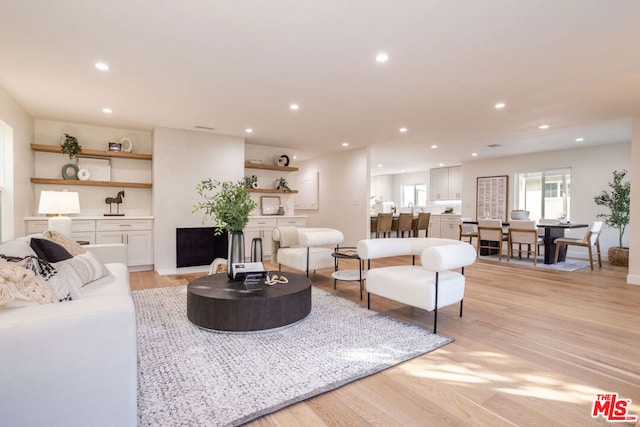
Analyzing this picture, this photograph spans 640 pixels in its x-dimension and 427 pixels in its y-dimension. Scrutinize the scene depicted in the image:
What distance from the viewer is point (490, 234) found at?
685 cm

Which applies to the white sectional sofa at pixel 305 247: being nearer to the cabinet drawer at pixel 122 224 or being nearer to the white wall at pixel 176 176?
the white wall at pixel 176 176

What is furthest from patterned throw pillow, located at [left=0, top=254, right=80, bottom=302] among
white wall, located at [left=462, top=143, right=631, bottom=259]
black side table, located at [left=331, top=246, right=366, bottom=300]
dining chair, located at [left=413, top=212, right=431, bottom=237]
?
white wall, located at [left=462, top=143, right=631, bottom=259]

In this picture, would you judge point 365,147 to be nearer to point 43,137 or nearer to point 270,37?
point 270,37

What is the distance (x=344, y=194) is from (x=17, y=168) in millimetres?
5728

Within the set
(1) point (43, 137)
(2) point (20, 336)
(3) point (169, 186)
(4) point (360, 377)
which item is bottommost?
(4) point (360, 377)

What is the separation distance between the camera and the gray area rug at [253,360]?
1.70 meters

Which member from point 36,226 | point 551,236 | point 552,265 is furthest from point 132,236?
point 551,236

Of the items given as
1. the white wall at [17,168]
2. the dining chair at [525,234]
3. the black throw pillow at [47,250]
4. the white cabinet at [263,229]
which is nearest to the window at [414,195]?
the dining chair at [525,234]

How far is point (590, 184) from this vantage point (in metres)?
7.04

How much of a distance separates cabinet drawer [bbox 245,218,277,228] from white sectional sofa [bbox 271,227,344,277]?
1.54 meters

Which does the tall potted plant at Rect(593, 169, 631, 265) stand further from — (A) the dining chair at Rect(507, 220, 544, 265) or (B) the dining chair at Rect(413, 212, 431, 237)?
(B) the dining chair at Rect(413, 212, 431, 237)

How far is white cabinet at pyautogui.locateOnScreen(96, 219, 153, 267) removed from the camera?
4.97 metres

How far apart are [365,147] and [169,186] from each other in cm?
401

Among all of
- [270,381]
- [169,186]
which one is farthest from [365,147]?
[270,381]
